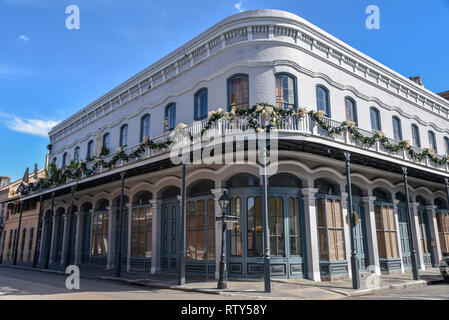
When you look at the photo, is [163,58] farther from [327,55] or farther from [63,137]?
[63,137]

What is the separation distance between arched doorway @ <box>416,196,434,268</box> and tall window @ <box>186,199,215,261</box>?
37.4 feet

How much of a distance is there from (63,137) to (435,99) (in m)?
25.6

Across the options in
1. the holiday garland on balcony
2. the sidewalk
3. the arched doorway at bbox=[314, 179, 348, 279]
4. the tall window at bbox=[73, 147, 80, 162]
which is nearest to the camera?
the sidewalk

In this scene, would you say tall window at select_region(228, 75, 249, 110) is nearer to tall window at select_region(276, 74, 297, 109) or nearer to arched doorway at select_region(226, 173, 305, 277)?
tall window at select_region(276, 74, 297, 109)

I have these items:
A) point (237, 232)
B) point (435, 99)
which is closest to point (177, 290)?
point (237, 232)

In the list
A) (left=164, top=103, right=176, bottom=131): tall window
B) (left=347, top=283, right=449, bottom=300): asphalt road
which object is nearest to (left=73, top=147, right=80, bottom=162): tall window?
(left=164, top=103, right=176, bottom=131): tall window

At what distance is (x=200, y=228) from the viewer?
14.1m

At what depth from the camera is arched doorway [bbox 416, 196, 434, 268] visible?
59.3ft

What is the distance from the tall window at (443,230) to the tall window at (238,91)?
13.9 meters

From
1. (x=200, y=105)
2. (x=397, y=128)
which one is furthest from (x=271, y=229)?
(x=397, y=128)

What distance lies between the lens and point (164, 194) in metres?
16.4

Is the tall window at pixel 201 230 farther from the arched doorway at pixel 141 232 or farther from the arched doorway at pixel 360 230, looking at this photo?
the arched doorway at pixel 360 230

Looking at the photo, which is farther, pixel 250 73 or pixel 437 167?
pixel 437 167

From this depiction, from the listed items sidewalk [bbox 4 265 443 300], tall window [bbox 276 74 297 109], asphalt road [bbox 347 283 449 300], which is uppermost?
tall window [bbox 276 74 297 109]
